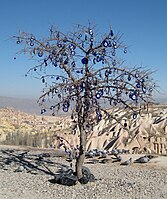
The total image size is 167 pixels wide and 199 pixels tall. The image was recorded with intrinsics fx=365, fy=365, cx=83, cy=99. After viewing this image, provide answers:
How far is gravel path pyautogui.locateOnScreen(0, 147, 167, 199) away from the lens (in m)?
8.29

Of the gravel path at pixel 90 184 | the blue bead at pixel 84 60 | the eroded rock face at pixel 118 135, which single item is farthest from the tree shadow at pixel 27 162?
the eroded rock face at pixel 118 135

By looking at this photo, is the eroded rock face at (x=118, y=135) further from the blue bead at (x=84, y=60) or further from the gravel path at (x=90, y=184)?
the blue bead at (x=84, y=60)

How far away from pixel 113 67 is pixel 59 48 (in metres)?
1.41

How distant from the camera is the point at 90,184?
9.07m

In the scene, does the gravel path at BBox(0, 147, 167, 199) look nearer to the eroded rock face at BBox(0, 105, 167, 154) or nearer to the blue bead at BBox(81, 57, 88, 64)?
the blue bead at BBox(81, 57, 88, 64)

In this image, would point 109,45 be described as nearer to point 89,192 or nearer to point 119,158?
point 89,192

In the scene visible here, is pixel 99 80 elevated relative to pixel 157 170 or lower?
elevated

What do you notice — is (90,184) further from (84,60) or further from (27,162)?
(27,162)

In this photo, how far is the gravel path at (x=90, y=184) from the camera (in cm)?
829

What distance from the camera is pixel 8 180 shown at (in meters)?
9.57

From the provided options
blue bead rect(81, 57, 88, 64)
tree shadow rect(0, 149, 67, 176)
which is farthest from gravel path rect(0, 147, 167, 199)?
blue bead rect(81, 57, 88, 64)

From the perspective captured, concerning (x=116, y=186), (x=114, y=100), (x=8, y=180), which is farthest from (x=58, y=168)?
(x=114, y=100)

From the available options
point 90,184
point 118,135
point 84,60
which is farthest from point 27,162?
point 118,135

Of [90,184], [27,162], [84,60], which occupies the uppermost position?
[84,60]
